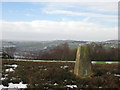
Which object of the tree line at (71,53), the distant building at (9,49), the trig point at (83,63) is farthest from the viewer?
the distant building at (9,49)

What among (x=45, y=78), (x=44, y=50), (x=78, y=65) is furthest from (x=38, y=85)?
(x=44, y=50)

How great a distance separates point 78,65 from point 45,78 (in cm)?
155

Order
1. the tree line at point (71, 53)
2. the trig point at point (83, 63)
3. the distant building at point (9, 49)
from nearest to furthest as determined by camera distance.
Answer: the trig point at point (83, 63) → the tree line at point (71, 53) → the distant building at point (9, 49)

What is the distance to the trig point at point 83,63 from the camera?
9070 mm

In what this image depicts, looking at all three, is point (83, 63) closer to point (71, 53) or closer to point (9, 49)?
point (71, 53)

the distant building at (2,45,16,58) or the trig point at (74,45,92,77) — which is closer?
the trig point at (74,45,92,77)

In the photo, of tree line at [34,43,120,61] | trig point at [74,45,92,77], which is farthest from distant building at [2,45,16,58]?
trig point at [74,45,92,77]

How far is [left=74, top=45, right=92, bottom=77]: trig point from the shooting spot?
29.8ft

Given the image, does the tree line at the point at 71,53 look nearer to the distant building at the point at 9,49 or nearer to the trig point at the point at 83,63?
the distant building at the point at 9,49

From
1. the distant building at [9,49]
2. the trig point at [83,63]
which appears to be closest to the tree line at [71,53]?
the distant building at [9,49]

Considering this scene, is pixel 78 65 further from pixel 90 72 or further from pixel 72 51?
pixel 72 51

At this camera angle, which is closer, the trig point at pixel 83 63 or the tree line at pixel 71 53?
the trig point at pixel 83 63

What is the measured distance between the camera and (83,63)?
915 cm

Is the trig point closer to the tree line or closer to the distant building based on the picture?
the tree line
